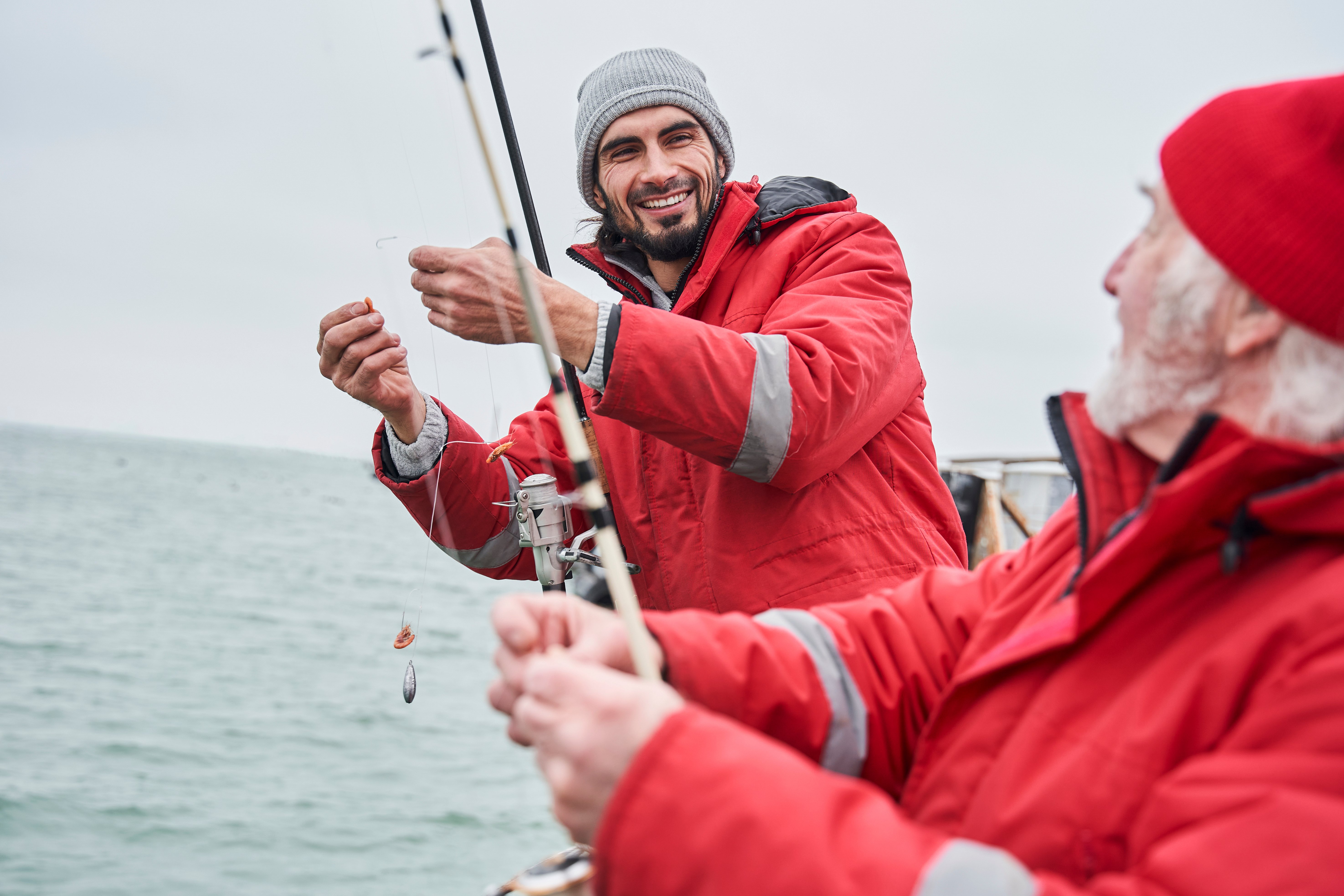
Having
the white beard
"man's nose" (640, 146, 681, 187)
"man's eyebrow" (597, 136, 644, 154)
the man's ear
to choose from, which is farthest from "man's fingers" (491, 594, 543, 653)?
"man's eyebrow" (597, 136, 644, 154)

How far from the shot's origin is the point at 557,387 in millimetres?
1321

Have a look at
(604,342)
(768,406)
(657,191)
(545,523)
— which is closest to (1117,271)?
(768,406)

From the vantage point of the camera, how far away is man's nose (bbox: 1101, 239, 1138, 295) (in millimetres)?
1366

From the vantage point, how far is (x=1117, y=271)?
140 cm

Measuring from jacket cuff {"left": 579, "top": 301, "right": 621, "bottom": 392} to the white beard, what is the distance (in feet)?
3.60

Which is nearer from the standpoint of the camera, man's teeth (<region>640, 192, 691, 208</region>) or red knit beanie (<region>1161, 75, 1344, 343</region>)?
red knit beanie (<region>1161, 75, 1344, 343</region>)

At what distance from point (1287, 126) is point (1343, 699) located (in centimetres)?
71

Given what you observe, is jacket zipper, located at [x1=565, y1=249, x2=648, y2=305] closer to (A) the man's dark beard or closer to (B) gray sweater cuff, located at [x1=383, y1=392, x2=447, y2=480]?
(A) the man's dark beard

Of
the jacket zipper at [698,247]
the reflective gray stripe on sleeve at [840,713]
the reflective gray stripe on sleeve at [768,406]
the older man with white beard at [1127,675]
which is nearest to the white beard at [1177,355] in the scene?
the older man with white beard at [1127,675]

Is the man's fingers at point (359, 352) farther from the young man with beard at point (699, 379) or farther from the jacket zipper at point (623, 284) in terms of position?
the jacket zipper at point (623, 284)

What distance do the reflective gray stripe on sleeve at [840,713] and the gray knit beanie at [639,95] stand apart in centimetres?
211

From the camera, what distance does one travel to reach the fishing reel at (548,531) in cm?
258

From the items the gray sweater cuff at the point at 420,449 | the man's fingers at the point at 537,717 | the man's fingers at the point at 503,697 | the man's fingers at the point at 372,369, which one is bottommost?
the man's fingers at the point at 503,697

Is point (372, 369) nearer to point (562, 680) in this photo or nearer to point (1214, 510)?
point (562, 680)
